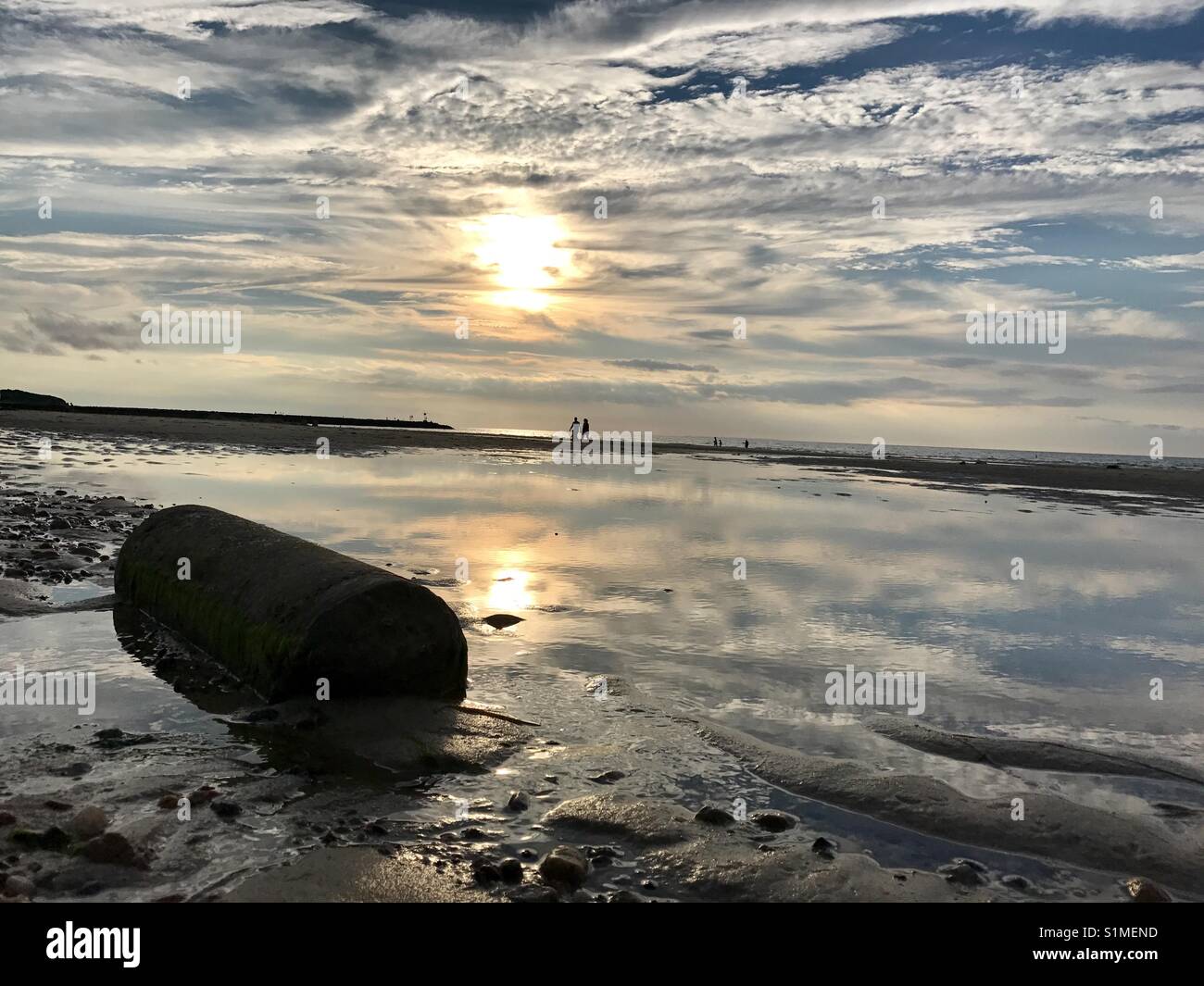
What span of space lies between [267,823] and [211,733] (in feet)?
5.49

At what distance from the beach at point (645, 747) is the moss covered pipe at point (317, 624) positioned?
0.22 metres

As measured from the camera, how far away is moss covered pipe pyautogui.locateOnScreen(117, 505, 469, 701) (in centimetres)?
643

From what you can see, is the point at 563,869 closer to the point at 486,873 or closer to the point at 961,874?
the point at 486,873

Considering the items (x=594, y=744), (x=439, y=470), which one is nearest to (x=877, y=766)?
(x=594, y=744)

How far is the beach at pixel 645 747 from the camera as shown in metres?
4.12

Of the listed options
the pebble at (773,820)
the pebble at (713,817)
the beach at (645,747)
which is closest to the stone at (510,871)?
the beach at (645,747)

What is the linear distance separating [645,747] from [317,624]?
2644 millimetres

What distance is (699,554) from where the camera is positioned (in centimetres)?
1486

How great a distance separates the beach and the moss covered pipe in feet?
0.72

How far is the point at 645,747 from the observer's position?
19.2 feet

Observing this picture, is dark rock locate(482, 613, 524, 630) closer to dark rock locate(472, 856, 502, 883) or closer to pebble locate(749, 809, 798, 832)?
pebble locate(749, 809, 798, 832)

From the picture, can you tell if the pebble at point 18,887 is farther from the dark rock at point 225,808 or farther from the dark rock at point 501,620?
the dark rock at point 501,620

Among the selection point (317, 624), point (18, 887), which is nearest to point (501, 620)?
point (317, 624)
